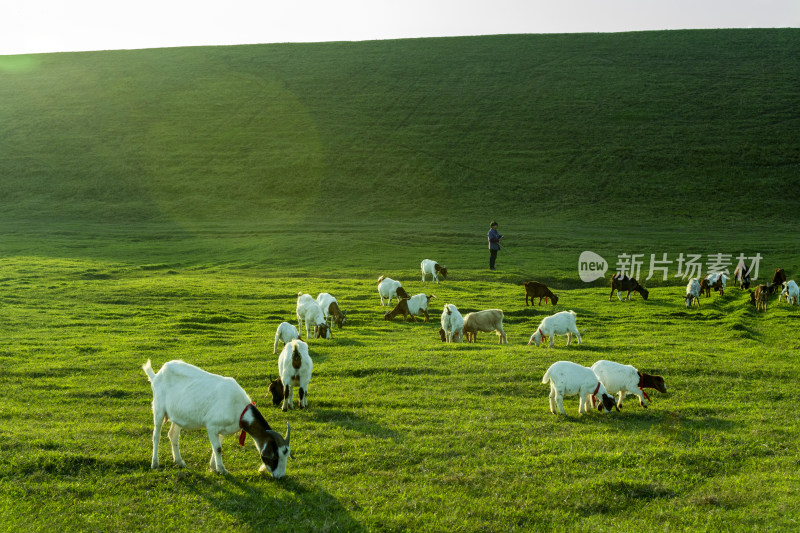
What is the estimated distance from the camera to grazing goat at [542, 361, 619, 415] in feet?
41.6

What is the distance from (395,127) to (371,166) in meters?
11.9

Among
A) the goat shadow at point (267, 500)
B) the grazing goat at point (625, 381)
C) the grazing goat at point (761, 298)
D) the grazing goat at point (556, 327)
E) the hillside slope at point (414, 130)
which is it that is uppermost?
the hillside slope at point (414, 130)

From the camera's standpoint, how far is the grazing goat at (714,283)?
3052 cm

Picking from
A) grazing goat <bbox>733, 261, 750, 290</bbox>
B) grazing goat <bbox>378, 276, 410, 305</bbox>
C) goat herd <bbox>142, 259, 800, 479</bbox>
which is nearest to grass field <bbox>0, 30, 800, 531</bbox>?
goat herd <bbox>142, 259, 800, 479</bbox>

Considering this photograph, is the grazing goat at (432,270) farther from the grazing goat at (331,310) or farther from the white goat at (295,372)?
the white goat at (295,372)

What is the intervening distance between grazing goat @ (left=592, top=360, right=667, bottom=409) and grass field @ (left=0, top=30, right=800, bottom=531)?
0.50 m

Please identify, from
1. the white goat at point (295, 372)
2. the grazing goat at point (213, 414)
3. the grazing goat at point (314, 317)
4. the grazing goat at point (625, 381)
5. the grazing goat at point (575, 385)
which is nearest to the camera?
the grazing goat at point (213, 414)

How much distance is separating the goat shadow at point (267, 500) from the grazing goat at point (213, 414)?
210 mm

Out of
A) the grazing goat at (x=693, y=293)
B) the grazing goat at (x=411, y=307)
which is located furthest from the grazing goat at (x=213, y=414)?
the grazing goat at (x=693, y=293)

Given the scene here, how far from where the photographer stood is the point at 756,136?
78312 millimetres

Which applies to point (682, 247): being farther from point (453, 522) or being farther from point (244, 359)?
point (453, 522)

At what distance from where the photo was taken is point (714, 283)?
30.9 m

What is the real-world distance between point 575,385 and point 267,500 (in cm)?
654

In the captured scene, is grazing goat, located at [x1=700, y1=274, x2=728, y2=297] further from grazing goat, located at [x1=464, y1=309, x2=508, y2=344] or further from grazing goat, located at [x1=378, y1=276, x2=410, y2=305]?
grazing goat, located at [x1=464, y1=309, x2=508, y2=344]
